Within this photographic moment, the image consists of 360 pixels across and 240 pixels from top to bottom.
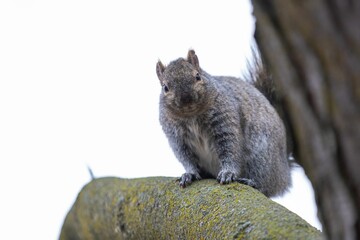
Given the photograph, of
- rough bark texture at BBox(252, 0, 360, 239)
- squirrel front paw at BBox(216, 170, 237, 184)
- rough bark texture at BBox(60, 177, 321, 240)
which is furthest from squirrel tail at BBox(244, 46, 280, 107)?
rough bark texture at BBox(252, 0, 360, 239)

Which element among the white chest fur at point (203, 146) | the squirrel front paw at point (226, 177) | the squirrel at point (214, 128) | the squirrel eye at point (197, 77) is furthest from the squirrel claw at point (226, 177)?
the squirrel eye at point (197, 77)

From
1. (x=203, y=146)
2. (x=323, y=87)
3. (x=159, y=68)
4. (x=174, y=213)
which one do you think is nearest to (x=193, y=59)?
(x=159, y=68)

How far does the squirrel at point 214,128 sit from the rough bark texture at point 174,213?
2.15ft

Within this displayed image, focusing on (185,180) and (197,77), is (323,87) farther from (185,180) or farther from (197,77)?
(197,77)

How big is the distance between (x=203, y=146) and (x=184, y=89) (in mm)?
478

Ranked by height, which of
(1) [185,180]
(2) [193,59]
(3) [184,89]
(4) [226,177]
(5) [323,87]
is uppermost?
(5) [323,87]

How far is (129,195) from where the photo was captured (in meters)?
3.62

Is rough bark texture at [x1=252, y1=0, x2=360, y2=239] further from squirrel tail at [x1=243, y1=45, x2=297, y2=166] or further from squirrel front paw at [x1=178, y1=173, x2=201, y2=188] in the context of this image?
squirrel tail at [x1=243, y1=45, x2=297, y2=166]

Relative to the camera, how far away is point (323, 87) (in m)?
1.10

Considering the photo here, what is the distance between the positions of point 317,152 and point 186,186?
2245 mm

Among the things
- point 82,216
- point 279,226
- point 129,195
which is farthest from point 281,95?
point 82,216

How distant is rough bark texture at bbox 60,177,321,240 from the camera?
229 centimetres

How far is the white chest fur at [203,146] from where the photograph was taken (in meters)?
4.33

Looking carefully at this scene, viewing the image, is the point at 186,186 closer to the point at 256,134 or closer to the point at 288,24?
the point at 256,134
